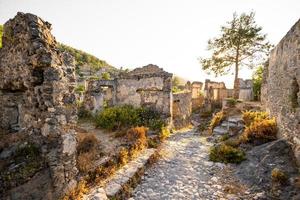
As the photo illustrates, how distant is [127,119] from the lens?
37.9 ft

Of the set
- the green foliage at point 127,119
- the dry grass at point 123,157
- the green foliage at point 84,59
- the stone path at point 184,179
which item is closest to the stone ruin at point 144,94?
the green foliage at point 127,119

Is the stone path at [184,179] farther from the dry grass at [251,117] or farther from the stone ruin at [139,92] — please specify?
the stone ruin at [139,92]

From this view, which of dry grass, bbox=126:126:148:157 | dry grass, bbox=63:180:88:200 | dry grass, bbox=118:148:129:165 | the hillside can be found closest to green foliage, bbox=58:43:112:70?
the hillside

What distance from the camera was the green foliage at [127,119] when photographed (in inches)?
441

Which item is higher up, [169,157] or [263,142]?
[263,142]

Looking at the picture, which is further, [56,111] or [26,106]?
[26,106]

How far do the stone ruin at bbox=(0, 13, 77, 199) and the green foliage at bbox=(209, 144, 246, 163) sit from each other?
5497 mm

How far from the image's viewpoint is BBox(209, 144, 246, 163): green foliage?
7852mm

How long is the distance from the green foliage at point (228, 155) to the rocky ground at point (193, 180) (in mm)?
277

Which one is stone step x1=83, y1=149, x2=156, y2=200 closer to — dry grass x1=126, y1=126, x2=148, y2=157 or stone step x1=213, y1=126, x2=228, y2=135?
dry grass x1=126, y1=126, x2=148, y2=157

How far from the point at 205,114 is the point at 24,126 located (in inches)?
671

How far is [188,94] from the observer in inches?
715

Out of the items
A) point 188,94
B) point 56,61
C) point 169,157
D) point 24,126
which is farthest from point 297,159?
point 188,94

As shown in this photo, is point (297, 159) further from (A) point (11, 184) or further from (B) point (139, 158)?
(A) point (11, 184)
